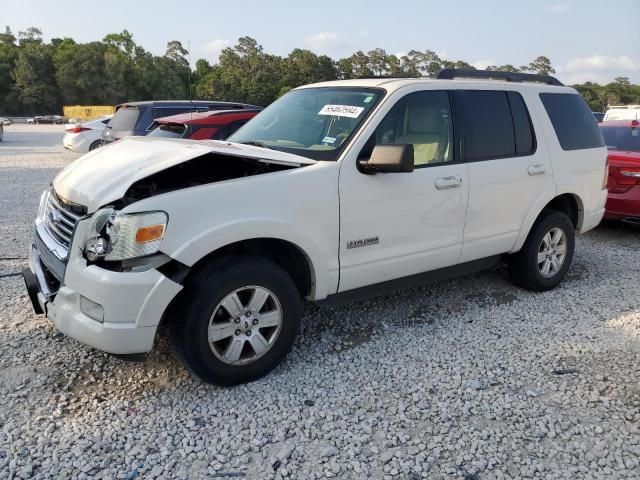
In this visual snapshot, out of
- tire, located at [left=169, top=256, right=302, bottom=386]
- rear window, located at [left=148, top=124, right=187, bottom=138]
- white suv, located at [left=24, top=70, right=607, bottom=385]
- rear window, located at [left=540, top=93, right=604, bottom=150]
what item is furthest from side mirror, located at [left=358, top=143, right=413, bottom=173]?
rear window, located at [left=148, top=124, right=187, bottom=138]

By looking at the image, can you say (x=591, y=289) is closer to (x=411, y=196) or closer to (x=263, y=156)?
(x=411, y=196)

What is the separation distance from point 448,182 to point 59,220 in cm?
269

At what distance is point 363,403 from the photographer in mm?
3162

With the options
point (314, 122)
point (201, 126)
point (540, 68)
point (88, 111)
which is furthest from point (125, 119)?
point (88, 111)

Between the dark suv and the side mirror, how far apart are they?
8.23 m

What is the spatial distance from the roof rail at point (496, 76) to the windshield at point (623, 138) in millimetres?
2871

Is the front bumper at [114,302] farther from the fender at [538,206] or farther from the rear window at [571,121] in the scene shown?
the rear window at [571,121]

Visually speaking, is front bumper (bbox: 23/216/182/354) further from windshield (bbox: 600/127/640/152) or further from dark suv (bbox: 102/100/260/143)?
dark suv (bbox: 102/100/260/143)

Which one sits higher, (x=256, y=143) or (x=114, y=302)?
(x=256, y=143)

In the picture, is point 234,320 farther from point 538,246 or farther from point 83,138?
point 83,138

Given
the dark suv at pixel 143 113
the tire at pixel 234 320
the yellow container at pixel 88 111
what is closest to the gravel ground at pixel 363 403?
the tire at pixel 234 320

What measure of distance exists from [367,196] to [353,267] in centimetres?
49

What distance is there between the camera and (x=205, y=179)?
3.37 m

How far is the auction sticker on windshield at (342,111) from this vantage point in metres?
3.78
